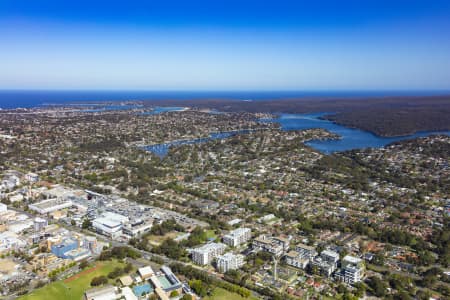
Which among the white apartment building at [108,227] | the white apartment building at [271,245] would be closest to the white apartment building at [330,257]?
the white apartment building at [271,245]

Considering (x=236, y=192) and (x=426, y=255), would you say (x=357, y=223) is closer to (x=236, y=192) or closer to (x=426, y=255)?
(x=426, y=255)

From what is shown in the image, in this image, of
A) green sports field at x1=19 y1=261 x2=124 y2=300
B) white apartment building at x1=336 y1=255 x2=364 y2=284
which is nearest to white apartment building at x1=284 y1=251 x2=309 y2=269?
white apartment building at x1=336 y1=255 x2=364 y2=284

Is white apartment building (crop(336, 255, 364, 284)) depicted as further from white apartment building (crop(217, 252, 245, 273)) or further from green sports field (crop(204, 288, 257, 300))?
white apartment building (crop(217, 252, 245, 273))

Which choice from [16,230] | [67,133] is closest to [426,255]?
[16,230]

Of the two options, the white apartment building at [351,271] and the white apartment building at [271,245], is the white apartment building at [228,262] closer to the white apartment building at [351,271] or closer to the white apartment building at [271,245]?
the white apartment building at [271,245]

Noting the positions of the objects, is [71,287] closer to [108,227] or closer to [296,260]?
[108,227]

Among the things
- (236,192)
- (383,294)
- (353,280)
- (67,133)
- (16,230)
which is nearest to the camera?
(383,294)

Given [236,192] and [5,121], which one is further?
[5,121]
